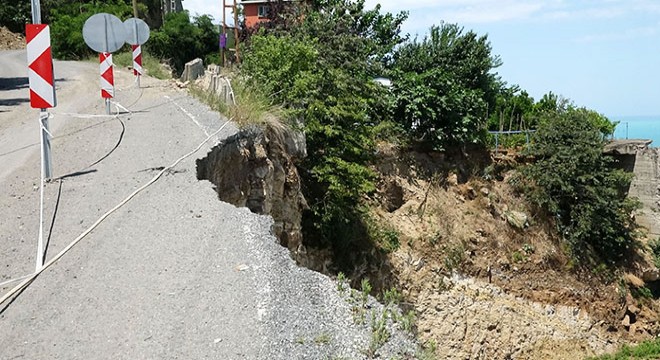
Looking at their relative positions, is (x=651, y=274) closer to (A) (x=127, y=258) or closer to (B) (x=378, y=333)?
(B) (x=378, y=333)

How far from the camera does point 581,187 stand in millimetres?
19312

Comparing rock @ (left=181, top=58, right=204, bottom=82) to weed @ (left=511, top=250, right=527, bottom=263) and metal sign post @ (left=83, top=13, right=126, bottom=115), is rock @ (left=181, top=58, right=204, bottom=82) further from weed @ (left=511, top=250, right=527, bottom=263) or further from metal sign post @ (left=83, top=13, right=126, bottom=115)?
weed @ (left=511, top=250, right=527, bottom=263)

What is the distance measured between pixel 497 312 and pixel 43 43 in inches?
562

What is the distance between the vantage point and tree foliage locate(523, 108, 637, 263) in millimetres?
19203

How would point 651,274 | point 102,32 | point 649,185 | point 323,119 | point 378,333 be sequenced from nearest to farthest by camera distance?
point 378,333, point 102,32, point 323,119, point 651,274, point 649,185

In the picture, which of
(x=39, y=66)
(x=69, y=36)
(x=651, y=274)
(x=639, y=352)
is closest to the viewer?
(x=39, y=66)

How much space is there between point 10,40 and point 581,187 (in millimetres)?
27882

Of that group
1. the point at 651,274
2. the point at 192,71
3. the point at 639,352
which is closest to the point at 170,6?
the point at 192,71

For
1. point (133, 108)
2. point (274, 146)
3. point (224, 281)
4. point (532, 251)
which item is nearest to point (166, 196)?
point (224, 281)

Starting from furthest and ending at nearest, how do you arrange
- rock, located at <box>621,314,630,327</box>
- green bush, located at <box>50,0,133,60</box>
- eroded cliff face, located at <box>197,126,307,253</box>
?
green bush, located at <box>50,0,133,60</box>
rock, located at <box>621,314,630,327</box>
eroded cliff face, located at <box>197,126,307,253</box>

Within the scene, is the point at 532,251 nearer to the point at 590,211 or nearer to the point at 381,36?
the point at 590,211

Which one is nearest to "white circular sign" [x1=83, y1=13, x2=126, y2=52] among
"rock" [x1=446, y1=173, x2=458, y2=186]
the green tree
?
the green tree

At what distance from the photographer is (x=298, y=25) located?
21047 mm

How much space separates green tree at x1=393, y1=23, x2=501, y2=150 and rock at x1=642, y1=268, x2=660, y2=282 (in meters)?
6.57
